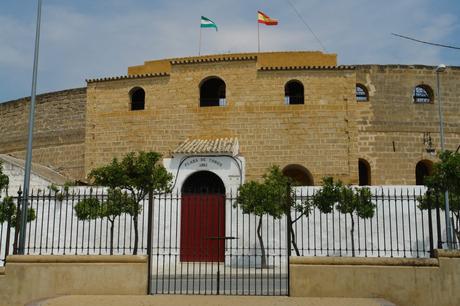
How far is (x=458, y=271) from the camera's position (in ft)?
30.3

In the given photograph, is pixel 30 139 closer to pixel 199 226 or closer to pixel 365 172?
pixel 199 226

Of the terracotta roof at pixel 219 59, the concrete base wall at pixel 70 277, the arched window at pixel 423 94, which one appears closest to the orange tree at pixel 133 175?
the concrete base wall at pixel 70 277

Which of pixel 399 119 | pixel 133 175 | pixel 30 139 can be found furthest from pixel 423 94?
pixel 30 139

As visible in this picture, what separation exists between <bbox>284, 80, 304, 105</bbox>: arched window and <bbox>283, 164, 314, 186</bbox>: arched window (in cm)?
287

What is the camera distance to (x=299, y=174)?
66.4ft

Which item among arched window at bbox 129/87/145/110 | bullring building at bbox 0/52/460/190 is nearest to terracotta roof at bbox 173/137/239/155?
bullring building at bbox 0/52/460/190

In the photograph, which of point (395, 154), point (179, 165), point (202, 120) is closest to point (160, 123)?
point (202, 120)

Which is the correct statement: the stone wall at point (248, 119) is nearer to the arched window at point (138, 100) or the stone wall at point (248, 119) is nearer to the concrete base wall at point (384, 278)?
the arched window at point (138, 100)

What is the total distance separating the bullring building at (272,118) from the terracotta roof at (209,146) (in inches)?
1.6

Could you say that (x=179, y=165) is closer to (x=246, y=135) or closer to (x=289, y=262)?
(x=246, y=135)

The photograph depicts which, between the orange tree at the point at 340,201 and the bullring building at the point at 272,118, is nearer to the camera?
the orange tree at the point at 340,201

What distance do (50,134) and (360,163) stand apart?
16.2 m

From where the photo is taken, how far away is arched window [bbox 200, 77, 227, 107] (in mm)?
21203

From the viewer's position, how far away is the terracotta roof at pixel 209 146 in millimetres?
17078
